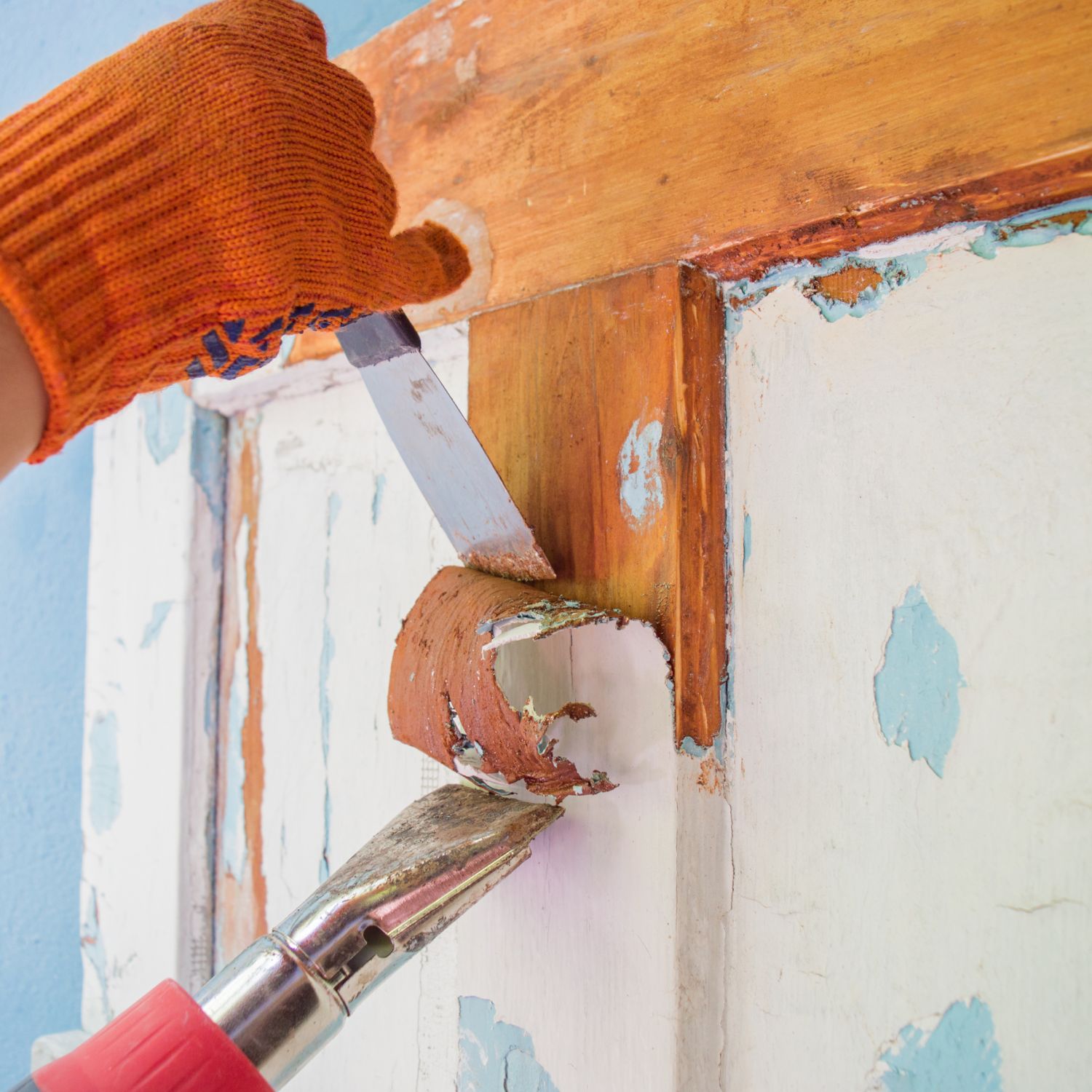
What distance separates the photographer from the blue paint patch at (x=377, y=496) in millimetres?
794

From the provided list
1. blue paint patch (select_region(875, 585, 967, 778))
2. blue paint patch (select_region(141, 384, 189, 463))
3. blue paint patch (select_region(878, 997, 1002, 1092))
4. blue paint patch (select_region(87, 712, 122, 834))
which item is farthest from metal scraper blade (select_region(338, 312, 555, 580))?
blue paint patch (select_region(87, 712, 122, 834))

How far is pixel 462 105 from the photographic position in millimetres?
658

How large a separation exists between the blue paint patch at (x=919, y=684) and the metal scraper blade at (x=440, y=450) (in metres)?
0.21

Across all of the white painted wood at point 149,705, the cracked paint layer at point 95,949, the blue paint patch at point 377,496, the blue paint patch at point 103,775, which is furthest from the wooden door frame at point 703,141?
the cracked paint layer at point 95,949

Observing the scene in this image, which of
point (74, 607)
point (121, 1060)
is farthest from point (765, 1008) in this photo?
point (74, 607)

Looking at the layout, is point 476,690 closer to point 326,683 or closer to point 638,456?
point 638,456

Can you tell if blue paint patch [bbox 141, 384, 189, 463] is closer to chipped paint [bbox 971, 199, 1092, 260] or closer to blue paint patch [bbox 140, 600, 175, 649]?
blue paint patch [bbox 140, 600, 175, 649]

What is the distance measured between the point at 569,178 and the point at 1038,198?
0.94ft

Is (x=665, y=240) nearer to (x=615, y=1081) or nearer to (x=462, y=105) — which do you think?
(x=462, y=105)

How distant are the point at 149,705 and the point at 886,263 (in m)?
0.84

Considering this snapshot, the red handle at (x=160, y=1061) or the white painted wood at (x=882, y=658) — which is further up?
the white painted wood at (x=882, y=658)

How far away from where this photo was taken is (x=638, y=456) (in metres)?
0.53

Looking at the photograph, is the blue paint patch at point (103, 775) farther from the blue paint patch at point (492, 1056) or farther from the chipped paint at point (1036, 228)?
the chipped paint at point (1036, 228)

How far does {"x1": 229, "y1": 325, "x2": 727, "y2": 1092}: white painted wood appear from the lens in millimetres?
510
